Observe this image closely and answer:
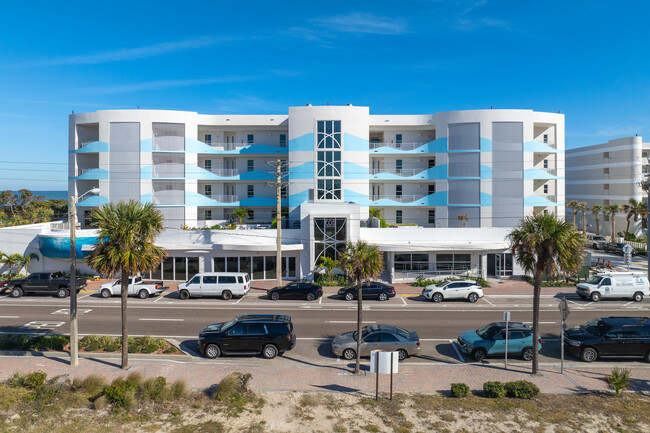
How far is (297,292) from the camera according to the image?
28828 millimetres

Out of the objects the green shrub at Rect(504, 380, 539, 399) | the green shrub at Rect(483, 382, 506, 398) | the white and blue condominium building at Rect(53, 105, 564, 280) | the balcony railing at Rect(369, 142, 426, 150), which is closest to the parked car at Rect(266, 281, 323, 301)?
the white and blue condominium building at Rect(53, 105, 564, 280)

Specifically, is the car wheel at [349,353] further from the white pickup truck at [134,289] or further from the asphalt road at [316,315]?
the white pickup truck at [134,289]

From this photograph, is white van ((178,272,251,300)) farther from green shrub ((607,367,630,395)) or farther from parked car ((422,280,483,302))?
green shrub ((607,367,630,395))

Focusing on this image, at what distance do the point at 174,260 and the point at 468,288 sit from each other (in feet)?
72.1

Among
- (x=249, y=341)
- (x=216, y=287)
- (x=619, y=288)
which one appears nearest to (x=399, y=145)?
(x=619, y=288)

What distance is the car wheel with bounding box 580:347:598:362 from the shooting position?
17.3 meters

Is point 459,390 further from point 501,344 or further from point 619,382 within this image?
point 619,382

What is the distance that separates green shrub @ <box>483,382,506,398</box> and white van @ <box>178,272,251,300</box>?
736 inches

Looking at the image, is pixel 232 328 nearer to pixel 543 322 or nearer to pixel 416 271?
pixel 543 322

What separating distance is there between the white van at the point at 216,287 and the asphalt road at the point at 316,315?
592mm

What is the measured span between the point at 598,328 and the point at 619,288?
1341 centimetres

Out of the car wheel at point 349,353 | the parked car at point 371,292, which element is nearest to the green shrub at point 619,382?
the car wheel at point 349,353

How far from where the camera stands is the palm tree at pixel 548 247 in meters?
15.1

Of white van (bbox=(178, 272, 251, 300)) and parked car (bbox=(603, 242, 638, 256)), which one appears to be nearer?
white van (bbox=(178, 272, 251, 300))
